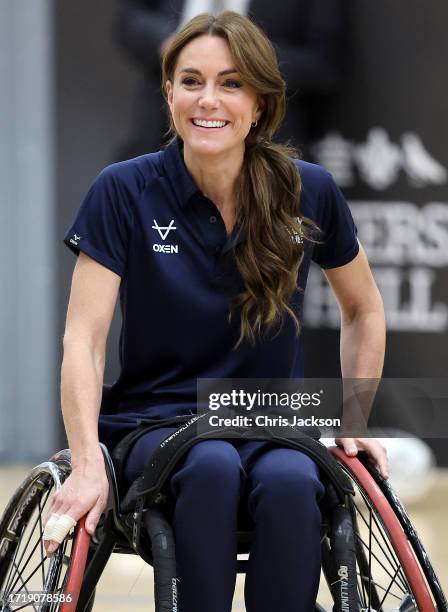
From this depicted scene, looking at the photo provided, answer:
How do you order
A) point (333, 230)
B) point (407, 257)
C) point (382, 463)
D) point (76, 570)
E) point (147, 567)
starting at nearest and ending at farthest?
point (76, 570)
point (382, 463)
point (333, 230)
point (147, 567)
point (407, 257)

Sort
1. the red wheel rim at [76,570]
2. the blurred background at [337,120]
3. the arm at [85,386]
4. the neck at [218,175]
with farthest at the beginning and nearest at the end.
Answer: the blurred background at [337,120] → the neck at [218,175] → the arm at [85,386] → the red wheel rim at [76,570]

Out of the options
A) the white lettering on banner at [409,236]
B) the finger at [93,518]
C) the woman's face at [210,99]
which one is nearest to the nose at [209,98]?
the woman's face at [210,99]

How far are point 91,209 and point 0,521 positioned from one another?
1.79 feet

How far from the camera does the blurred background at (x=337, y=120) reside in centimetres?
399

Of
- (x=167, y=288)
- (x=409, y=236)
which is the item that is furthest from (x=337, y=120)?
(x=167, y=288)

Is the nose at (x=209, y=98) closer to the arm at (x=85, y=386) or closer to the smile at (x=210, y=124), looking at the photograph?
the smile at (x=210, y=124)

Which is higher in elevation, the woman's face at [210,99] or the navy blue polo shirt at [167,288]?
the woman's face at [210,99]

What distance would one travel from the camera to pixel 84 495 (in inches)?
70.0

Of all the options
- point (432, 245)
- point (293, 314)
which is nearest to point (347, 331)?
point (293, 314)

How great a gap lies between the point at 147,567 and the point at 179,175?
0.79 metres

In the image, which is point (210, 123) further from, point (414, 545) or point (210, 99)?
point (414, 545)

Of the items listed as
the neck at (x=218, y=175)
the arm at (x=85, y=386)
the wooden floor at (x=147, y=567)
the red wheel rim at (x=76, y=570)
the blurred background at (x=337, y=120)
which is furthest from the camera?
the blurred background at (x=337, y=120)

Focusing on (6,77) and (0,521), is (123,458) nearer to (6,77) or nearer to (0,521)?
(0,521)

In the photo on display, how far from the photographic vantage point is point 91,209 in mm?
1967
